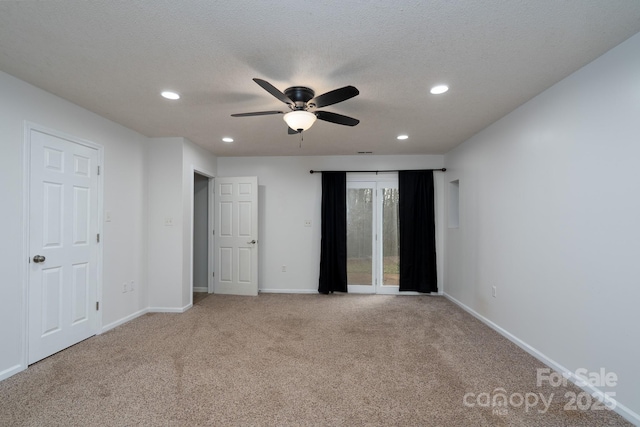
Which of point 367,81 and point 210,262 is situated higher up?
point 367,81

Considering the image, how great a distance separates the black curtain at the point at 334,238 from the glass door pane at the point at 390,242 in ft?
2.37

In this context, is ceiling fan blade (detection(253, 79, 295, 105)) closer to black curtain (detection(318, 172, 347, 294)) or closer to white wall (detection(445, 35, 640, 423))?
white wall (detection(445, 35, 640, 423))

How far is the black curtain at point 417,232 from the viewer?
16.7 ft

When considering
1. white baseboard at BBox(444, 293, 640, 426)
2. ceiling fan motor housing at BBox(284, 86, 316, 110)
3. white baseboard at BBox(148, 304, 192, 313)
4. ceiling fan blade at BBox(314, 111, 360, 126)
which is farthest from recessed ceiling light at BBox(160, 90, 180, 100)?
white baseboard at BBox(444, 293, 640, 426)

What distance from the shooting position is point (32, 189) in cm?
262

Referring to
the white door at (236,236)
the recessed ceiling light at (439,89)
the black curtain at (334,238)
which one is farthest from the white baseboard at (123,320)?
the recessed ceiling light at (439,89)

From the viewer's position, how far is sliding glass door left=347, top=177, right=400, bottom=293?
5.26 m

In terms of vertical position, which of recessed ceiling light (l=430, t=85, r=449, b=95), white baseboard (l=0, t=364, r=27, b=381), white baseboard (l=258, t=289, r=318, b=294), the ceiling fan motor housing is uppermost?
recessed ceiling light (l=430, t=85, r=449, b=95)

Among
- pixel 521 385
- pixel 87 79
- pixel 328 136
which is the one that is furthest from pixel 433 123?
pixel 87 79

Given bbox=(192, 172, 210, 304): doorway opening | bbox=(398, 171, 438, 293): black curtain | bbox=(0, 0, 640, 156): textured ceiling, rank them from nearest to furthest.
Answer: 1. bbox=(0, 0, 640, 156): textured ceiling
2. bbox=(398, 171, 438, 293): black curtain
3. bbox=(192, 172, 210, 304): doorway opening

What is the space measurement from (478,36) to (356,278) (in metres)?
4.19

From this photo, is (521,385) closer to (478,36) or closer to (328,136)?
(478,36)

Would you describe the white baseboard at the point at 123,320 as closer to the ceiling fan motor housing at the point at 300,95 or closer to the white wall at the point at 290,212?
the white wall at the point at 290,212

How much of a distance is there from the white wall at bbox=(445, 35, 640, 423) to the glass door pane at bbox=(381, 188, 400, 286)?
1768 millimetres
